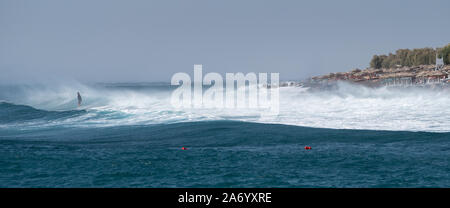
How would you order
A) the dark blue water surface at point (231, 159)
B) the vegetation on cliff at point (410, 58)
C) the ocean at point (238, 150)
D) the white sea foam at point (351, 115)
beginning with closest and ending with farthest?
the dark blue water surface at point (231, 159) < the ocean at point (238, 150) < the white sea foam at point (351, 115) < the vegetation on cliff at point (410, 58)

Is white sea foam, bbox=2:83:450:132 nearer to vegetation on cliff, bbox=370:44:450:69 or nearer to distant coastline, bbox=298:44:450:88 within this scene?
distant coastline, bbox=298:44:450:88

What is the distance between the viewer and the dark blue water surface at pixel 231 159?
11.2 metres

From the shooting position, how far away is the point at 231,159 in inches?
547

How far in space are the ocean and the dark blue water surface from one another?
3 centimetres

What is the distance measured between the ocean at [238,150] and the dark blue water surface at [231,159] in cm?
3

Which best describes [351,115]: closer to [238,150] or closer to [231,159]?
[238,150]

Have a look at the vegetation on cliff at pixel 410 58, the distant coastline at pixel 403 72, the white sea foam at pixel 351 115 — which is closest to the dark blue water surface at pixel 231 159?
the white sea foam at pixel 351 115

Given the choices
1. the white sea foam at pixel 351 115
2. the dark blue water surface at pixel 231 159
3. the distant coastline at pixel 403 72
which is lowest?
the dark blue water surface at pixel 231 159

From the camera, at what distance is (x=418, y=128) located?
19.5 meters

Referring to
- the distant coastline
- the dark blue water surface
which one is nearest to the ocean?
the dark blue water surface

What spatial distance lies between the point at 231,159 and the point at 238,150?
66.9 inches

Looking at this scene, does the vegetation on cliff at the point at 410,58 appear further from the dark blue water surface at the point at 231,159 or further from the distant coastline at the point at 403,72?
the dark blue water surface at the point at 231,159

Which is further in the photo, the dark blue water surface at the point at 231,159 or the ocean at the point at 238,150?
the ocean at the point at 238,150
